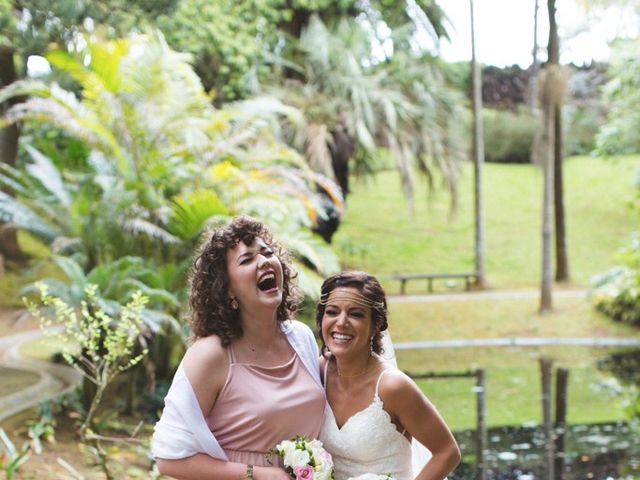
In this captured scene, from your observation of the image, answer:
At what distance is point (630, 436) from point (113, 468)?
547 cm

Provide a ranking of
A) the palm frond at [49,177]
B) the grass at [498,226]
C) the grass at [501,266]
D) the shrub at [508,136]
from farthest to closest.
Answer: the shrub at [508,136], the grass at [498,226], the grass at [501,266], the palm frond at [49,177]

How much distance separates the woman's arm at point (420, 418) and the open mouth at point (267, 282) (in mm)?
482

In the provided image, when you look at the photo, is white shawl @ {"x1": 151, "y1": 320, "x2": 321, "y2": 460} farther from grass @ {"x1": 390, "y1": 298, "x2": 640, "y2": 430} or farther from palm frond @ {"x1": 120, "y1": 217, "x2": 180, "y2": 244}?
grass @ {"x1": 390, "y1": 298, "x2": 640, "y2": 430}

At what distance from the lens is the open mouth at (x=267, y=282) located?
2947 millimetres

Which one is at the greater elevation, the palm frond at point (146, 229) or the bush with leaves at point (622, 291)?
the palm frond at point (146, 229)

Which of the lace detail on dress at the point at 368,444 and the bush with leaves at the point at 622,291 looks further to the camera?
the bush with leaves at the point at 622,291

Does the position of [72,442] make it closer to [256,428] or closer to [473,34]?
[256,428]

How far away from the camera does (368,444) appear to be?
3037mm

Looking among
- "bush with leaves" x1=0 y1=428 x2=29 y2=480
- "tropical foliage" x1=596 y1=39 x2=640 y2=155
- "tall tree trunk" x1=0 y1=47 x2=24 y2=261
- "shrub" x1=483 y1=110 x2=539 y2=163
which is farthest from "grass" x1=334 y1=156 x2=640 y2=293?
"bush with leaves" x1=0 y1=428 x2=29 y2=480

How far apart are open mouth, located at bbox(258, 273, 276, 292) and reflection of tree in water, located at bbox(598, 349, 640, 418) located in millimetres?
9788

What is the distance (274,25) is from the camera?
1777 cm

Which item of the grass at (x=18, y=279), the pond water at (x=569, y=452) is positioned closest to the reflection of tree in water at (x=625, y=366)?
the pond water at (x=569, y=452)

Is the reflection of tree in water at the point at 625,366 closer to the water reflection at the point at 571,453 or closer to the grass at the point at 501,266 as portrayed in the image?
the grass at the point at 501,266

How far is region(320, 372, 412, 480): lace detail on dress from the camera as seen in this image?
3010 mm
